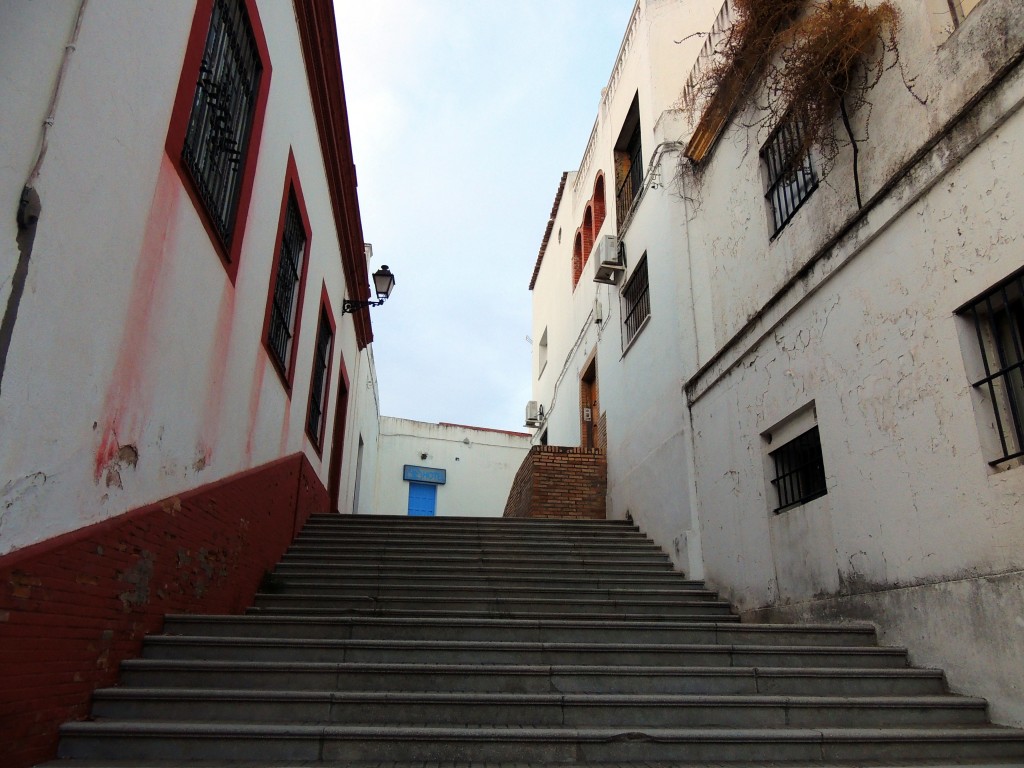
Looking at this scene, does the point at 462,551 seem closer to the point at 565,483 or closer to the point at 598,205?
the point at 565,483

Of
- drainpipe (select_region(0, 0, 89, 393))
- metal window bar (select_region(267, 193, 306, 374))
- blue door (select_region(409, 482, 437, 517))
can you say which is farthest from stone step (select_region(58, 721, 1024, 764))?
blue door (select_region(409, 482, 437, 517))

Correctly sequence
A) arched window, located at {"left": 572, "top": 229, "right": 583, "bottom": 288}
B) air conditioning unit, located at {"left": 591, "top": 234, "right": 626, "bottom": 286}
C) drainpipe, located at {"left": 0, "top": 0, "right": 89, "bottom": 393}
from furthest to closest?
arched window, located at {"left": 572, "top": 229, "right": 583, "bottom": 288}, air conditioning unit, located at {"left": 591, "top": 234, "right": 626, "bottom": 286}, drainpipe, located at {"left": 0, "top": 0, "right": 89, "bottom": 393}

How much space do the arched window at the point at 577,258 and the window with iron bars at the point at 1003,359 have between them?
10.4 meters

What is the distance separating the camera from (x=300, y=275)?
25.2 ft

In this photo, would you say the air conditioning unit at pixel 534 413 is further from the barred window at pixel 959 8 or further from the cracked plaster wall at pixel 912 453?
the barred window at pixel 959 8

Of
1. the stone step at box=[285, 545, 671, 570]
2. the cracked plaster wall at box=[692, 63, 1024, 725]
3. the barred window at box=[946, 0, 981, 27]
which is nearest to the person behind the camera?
the cracked plaster wall at box=[692, 63, 1024, 725]

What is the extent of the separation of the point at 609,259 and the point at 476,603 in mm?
6272

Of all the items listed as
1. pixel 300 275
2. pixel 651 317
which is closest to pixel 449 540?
pixel 300 275

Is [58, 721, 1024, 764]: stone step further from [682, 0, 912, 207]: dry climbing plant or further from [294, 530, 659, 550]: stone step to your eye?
[294, 530, 659, 550]: stone step

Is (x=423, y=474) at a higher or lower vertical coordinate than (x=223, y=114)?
higher

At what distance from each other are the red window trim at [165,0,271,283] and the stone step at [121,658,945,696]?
8.38ft

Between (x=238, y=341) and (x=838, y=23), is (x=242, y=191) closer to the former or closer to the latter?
(x=238, y=341)

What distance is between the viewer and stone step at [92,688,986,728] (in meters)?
3.40

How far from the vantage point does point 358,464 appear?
15.3m
